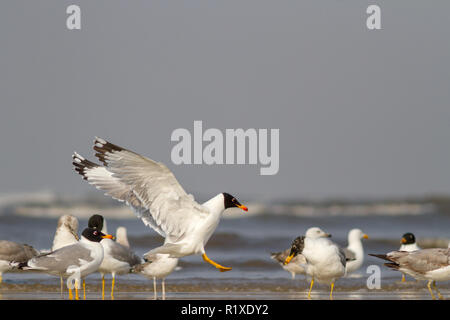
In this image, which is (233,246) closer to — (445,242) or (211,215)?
(445,242)

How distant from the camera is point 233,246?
19656 millimetres

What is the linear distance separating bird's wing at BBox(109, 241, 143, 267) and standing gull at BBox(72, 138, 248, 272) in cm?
147

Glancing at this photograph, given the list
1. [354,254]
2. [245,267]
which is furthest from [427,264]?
[245,267]

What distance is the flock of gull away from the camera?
909 cm

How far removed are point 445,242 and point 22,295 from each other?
12.0m

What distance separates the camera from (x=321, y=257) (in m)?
10.6

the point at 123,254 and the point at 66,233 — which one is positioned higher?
the point at 66,233

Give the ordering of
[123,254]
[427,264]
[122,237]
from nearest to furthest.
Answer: [427,264] → [123,254] → [122,237]

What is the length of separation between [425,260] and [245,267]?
5962 mm

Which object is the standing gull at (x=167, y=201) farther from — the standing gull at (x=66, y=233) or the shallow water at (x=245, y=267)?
the shallow water at (x=245, y=267)

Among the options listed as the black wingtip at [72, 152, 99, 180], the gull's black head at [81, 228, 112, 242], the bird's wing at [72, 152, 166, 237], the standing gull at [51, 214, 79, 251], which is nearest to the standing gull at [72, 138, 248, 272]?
the bird's wing at [72, 152, 166, 237]

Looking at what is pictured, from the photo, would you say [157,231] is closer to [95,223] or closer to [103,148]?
[95,223]

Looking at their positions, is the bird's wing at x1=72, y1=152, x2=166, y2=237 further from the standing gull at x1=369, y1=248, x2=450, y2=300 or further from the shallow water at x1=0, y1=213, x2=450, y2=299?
the standing gull at x1=369, y1=248, x2=450, y2=300
